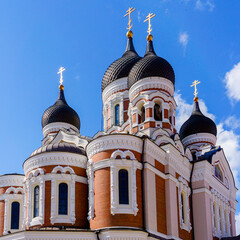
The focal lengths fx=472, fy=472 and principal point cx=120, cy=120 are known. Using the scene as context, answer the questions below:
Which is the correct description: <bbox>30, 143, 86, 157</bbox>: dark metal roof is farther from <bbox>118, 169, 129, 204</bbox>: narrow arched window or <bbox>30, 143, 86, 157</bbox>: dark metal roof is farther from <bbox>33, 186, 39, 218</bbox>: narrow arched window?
<bbox>118, 169, 129, 204</bbox>: narrow arched window

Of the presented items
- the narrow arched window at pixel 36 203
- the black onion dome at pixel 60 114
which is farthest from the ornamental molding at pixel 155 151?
the black onion dome at pixel 60 114

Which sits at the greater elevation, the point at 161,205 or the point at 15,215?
the point at 15,215

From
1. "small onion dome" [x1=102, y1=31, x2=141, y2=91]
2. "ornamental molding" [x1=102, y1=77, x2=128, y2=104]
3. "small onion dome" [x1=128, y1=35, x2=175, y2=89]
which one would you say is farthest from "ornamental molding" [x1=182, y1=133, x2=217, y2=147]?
"small onion dome" [x1=102, y1=31, x2=141, y2=91]

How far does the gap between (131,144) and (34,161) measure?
12.9ft

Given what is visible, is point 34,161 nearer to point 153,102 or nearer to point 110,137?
point 110,137

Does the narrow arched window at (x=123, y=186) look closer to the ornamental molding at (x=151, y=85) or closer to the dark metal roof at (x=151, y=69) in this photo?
the ornamental molding at (x=151, y=85)

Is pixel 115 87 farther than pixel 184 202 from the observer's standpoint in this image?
Yes

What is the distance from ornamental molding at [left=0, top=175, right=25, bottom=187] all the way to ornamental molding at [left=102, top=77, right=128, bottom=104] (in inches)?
257

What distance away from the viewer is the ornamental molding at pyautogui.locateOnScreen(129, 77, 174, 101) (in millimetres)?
21641

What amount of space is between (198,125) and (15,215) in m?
10.7

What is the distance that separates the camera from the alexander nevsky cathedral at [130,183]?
16516 mm

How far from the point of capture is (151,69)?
21812 millimetres

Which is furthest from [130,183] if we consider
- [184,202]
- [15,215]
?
[15,215]

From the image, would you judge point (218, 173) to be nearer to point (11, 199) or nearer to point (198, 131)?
point (198, 131)
